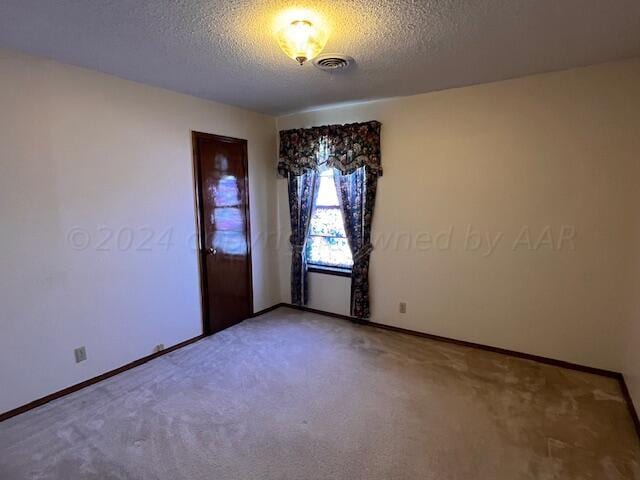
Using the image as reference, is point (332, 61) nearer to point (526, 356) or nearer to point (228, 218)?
point (228, 218)

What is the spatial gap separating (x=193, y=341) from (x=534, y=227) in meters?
3.35

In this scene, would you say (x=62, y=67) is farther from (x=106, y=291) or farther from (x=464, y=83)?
(x=464, y=83)

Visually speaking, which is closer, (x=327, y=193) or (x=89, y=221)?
(x=89, y=221)

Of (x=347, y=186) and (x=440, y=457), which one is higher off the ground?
(x=347, y=186)

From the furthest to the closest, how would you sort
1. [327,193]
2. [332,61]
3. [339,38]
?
[327,193] < [332,61] < [339,38]

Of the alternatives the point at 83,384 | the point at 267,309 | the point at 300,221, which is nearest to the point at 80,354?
the point at 83,384

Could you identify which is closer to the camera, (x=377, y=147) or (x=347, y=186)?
(x=377, y=147)

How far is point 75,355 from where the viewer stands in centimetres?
273

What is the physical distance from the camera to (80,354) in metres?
2.75

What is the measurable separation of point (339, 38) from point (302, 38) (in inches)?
13.8

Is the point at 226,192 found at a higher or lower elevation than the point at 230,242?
higher

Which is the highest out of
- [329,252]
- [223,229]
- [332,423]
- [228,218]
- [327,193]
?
[327,193]

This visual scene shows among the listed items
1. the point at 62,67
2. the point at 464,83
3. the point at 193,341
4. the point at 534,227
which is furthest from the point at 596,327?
the point at 62,67

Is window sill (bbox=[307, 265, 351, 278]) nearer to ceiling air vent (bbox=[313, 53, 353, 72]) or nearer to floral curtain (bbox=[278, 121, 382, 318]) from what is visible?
floral curtain (bbox=[278, 121, 382, 318])
